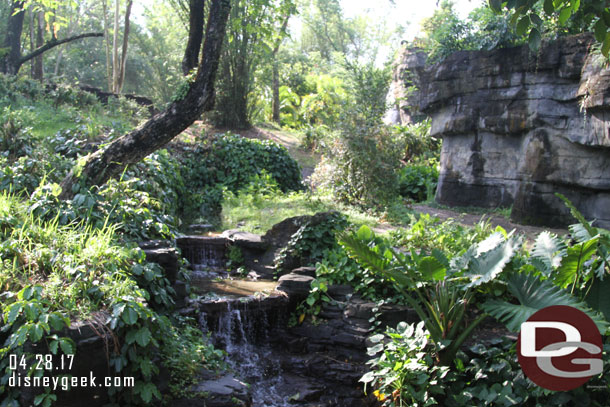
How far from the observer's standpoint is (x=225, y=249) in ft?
28.6

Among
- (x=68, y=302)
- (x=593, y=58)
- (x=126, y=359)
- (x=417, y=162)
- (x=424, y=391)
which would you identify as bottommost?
(x=424, y=391)

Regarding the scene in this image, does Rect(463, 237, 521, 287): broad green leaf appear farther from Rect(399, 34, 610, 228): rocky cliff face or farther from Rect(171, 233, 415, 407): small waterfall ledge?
Rect(399, 34, 610, 228): rocky cliff face

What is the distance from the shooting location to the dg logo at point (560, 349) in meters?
4.12

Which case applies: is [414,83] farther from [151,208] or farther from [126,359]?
[126,359]

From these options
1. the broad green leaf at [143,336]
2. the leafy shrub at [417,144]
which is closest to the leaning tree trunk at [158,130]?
the broad green leaf at [143,336]

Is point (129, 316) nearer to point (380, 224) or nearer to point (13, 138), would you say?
point (380, 224)

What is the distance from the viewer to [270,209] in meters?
10.9

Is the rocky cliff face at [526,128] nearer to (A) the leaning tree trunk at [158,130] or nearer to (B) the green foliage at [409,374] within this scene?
(B) the green foliage at [409,374]

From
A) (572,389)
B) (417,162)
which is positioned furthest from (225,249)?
(417,162)

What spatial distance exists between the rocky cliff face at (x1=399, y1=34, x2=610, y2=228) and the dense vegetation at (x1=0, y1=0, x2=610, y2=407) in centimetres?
60

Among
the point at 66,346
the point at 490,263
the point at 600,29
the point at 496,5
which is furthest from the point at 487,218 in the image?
the point at 66,346

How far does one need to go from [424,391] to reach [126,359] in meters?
2.63

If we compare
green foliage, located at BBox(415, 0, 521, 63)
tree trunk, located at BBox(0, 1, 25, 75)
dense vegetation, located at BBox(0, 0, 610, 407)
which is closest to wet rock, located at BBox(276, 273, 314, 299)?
dense vegetation, located at BBox(0, 0, 610, 407)

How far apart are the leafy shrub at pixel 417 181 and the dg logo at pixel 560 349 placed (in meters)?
9.34
